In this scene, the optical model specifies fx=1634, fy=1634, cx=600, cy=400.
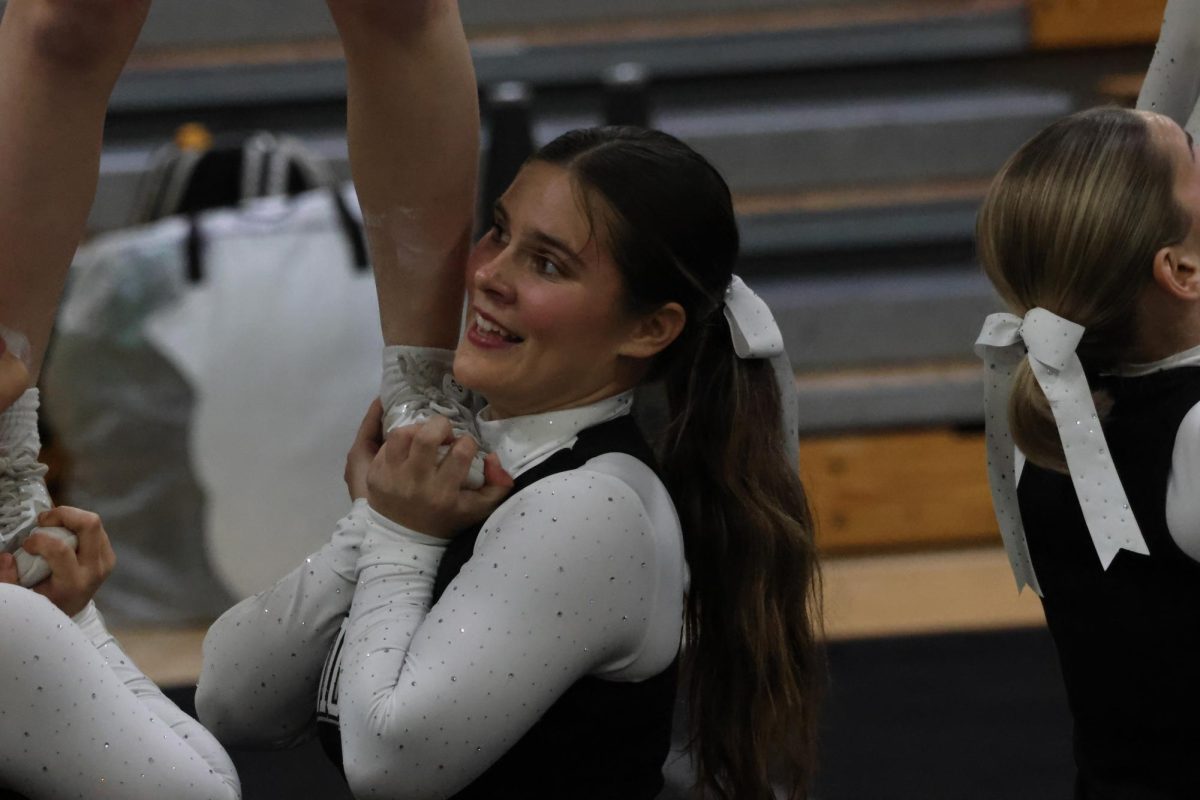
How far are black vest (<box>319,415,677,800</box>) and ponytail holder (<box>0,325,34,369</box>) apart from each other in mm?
407

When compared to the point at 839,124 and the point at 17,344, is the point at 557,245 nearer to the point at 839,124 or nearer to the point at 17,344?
the point at 17,344

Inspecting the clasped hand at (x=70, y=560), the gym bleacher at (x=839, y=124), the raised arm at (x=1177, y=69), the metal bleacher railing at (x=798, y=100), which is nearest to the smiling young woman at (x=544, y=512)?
the clasped hand at (x=70, y=560)

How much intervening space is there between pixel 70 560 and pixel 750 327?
555 millimetres

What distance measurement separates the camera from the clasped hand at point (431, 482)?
1.21 m

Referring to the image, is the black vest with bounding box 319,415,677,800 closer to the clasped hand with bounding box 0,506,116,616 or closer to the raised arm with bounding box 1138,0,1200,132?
the clasped hand with bounding box 0,506,116,616

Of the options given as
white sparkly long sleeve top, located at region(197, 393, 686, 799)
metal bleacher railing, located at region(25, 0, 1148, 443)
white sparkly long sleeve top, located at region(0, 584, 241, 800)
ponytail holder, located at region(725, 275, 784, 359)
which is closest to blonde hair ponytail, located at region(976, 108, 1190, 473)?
ponytail holder, located at region(725, 275, 784, 359)

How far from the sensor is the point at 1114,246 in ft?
4.11

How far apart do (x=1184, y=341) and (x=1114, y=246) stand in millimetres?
101

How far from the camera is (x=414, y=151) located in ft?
4.52

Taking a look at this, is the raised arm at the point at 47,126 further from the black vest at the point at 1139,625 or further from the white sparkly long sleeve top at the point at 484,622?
the black vest at the point at 1139,625


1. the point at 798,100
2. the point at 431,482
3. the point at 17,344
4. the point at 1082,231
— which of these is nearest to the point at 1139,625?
the point at 1082,231

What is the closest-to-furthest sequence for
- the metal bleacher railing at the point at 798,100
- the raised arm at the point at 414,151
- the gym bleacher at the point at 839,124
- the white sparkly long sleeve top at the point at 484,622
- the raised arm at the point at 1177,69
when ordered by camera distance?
the white sparkly long sleeve top at the point at 484,622
the raised arm at the point at 414,151
the raised arm at the point at 1177,69
the gym bleacher at the point at 839,124
the metal bleacher railing at the point at 798,100

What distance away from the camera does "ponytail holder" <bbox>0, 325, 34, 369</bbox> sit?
4.39ft

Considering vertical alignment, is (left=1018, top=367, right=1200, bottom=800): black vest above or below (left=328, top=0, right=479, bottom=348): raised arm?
below
